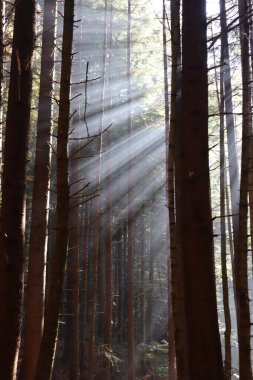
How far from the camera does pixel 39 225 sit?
684cm

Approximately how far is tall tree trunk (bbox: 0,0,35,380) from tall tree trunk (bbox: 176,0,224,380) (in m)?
1.55

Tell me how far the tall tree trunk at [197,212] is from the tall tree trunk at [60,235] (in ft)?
3.10

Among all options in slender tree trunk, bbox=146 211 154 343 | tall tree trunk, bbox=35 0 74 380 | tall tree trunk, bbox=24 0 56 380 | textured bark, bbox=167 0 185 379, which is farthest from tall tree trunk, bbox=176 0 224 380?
slender tree trunk, bbox=146 211 154 343

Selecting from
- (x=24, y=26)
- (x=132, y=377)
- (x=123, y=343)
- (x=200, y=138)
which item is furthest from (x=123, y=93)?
(x=200, y=138)

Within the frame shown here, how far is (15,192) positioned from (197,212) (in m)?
1.82

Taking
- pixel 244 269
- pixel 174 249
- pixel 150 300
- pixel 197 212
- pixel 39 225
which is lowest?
pixel 150 300

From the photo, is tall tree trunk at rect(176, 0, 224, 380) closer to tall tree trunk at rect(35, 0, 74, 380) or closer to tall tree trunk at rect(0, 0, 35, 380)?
Result: tall tree trunk at rect(35, 0, 74, 380)

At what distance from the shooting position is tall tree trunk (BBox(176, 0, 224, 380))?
10.3 feet

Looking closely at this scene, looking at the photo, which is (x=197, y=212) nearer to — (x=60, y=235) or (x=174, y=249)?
(x=60, y=235)

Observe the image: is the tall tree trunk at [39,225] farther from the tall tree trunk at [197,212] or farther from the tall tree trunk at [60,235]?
the tall tree trunk at [197,212]

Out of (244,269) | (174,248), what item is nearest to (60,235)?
(174,248)

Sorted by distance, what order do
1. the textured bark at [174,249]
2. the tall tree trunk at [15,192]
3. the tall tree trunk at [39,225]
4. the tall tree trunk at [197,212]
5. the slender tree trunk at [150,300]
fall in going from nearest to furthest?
1. the tall tree trunk at [197,212]
2. the tall tree trunk at [15,192]
3. the textured bark at [174,249]
4. the tall tree trunk at [39,225]
5. the slender tree trunk at [150,300]

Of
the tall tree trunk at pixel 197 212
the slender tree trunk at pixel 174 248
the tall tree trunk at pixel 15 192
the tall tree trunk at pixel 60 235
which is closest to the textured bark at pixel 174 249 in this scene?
the slender tree trunk at pixel 174 248

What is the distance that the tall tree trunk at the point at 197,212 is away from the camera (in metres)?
3.14
